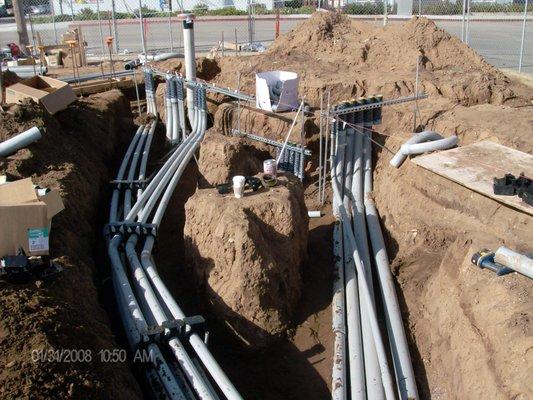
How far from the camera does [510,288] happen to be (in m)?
6.20

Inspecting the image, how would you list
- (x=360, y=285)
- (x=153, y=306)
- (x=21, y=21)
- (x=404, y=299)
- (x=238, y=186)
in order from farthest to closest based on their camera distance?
(x=21, y=21)
(x=404, y=299)
(x=238, y=186)
(x=360, y=285)
(x=153, y=306)

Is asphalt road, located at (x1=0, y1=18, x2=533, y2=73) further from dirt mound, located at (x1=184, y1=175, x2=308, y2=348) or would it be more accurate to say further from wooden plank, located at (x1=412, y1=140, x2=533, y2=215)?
dirt mound, located at (x1=184, y1=175, x2=308, y2=348)

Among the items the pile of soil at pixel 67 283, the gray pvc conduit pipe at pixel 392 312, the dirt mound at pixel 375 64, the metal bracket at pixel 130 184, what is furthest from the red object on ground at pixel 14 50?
the gray pvc conduit pipe at pixel 392 312

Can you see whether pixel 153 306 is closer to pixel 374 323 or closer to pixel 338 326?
pixel 338 326

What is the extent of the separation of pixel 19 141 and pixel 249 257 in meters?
4.44

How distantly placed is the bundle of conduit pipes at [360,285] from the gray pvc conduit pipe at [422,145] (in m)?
0.93

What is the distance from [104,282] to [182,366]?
2418 mm

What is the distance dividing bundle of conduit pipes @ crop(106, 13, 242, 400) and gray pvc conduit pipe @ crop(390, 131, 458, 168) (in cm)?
408

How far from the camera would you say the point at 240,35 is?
1089 inches

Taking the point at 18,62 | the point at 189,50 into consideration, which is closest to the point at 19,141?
the point at 189,50

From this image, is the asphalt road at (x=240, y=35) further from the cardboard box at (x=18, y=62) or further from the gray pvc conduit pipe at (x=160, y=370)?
the gray pvc conduit pipe at (x=160, y=370)

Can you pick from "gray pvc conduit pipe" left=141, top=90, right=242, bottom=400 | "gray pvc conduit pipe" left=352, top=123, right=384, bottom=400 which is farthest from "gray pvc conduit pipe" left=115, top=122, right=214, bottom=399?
"gray pvc conduit pipe" left=352, top=123, right=384, bottom=400

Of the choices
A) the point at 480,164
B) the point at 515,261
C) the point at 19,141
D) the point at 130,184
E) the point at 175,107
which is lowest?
the point at 130,184

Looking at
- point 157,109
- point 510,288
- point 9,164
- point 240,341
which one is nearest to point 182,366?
point 240,341
